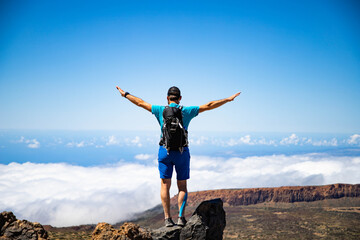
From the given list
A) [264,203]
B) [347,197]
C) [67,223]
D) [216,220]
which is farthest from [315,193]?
[67,223]

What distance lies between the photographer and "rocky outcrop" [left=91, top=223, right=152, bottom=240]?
6944mm

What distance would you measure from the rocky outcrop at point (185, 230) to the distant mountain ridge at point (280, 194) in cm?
10463

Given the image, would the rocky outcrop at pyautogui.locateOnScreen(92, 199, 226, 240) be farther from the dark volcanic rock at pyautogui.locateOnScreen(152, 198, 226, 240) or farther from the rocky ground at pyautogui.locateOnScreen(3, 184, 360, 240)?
the rocky ground at pyautogui.locateOnScreen(3, 184, 360, 240)

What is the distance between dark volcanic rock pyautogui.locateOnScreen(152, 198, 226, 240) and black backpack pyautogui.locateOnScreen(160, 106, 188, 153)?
7.09ft

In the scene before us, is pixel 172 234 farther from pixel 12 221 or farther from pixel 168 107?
pixel 12 221

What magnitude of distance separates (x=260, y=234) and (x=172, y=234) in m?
49.7

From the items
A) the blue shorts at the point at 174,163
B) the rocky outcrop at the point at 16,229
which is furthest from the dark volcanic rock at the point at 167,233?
the rocky outcrop at the point at 16,229

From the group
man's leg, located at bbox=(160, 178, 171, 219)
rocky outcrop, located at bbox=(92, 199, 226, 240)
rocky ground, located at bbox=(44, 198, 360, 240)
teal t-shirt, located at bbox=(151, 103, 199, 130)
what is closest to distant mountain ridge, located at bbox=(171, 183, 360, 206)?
rocky ground, located at bbox=(44, 198, 360, 240)

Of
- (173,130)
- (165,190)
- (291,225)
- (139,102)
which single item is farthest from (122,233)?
(291,225)

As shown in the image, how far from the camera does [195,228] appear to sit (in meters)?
7.42

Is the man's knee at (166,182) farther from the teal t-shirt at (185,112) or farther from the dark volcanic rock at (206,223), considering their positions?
the teal t-shirt at (185,112)

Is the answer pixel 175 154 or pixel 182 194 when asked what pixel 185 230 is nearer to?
pixel 182 194

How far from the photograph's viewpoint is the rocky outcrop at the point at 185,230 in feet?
23.1

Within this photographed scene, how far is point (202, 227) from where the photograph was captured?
7.47 metres
